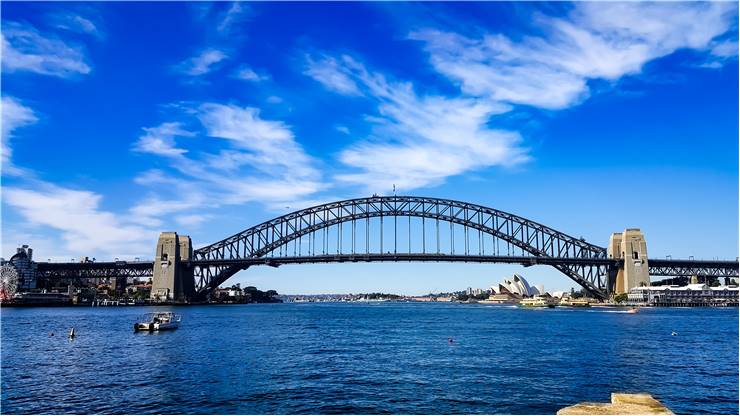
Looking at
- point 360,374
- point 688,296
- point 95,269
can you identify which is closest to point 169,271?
point 95,269

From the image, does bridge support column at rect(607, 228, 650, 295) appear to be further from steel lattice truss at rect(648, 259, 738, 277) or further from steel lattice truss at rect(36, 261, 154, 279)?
steel lattice truss at rect(36, 261, 154, 279)

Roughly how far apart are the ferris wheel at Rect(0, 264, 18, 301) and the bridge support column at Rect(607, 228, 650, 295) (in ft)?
453

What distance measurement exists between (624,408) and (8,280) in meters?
154

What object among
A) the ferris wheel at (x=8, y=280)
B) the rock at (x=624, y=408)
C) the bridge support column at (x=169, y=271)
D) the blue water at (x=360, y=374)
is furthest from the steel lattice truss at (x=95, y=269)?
the rock at (x=624, y=408)

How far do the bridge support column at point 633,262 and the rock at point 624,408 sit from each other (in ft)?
435

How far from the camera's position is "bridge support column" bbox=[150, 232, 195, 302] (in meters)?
143

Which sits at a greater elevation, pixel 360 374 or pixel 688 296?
pixel 688 296

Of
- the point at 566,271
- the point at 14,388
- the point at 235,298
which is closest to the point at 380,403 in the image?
the point at 14,388

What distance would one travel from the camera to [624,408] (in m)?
14.5

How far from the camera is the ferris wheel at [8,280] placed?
451 ft

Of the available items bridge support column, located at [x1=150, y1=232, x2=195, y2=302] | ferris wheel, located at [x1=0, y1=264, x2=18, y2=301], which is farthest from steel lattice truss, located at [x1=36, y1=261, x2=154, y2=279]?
ferris wheel, located at [x1=0, y1=264, x2=18, y2=301]

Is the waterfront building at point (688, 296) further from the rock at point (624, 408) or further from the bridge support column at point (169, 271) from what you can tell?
the rock at point (624, 408)

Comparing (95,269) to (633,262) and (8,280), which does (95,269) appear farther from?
(633,262)

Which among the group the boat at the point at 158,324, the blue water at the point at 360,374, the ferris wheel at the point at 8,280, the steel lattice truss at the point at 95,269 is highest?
the steel lattice truss at the point at 95,269
